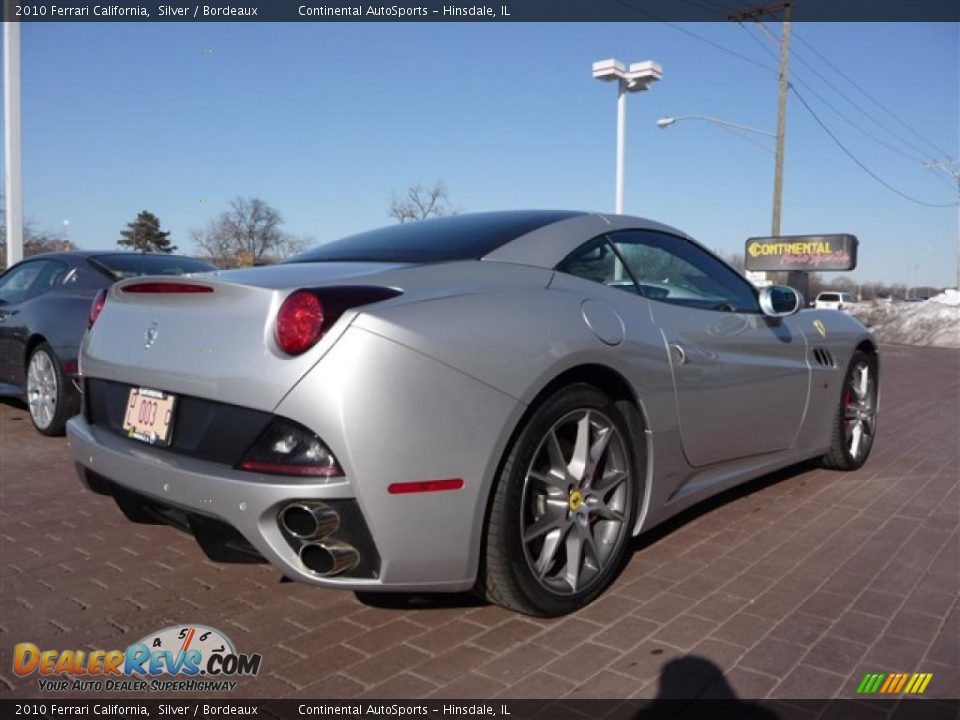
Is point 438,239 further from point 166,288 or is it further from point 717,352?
point 717,352

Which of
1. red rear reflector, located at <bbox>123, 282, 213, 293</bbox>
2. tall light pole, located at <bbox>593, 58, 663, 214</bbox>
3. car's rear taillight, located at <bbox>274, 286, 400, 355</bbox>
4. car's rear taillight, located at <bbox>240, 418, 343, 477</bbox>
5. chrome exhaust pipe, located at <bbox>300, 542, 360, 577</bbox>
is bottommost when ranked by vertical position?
chrome exhaust pipe, located at <bbox>300, 542, 360, 577</bbox>

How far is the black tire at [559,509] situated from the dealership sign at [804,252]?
22.0 m

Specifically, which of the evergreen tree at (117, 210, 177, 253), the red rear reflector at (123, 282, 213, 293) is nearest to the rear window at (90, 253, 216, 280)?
the red rear reflector at (123, 282, 213, 293)

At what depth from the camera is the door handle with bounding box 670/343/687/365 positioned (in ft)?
10.3

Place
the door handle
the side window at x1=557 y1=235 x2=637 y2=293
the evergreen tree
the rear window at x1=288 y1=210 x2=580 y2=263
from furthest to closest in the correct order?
the evergreen tree < the door handle < the side window at x1=557 y1=235 x2=637 y2=293 < the rear window at x1=288 y1=210 x2=580 y2=263

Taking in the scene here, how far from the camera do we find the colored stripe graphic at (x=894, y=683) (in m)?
2.27

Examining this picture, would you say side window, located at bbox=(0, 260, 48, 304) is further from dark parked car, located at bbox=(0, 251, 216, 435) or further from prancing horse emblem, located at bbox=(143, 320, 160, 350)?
prancing horse emblem, located at bbox=(143, 320, 160, 350)

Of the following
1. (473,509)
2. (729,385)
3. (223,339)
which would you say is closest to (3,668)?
(223,339)

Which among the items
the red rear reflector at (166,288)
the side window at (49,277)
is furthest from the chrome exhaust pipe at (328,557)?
the side window at (49,277)

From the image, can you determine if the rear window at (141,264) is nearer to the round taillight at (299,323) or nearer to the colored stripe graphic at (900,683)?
the round taillight at (299,323)

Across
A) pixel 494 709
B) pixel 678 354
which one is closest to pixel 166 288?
pixel 494 709

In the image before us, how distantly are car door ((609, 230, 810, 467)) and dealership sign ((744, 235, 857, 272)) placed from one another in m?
20.4

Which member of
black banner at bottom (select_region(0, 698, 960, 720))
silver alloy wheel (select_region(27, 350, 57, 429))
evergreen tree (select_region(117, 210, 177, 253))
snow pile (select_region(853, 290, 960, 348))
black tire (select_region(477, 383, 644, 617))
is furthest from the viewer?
evergreen tree (select_region(117, 210, 177, 253))

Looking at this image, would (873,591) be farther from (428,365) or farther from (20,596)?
(20,596)
